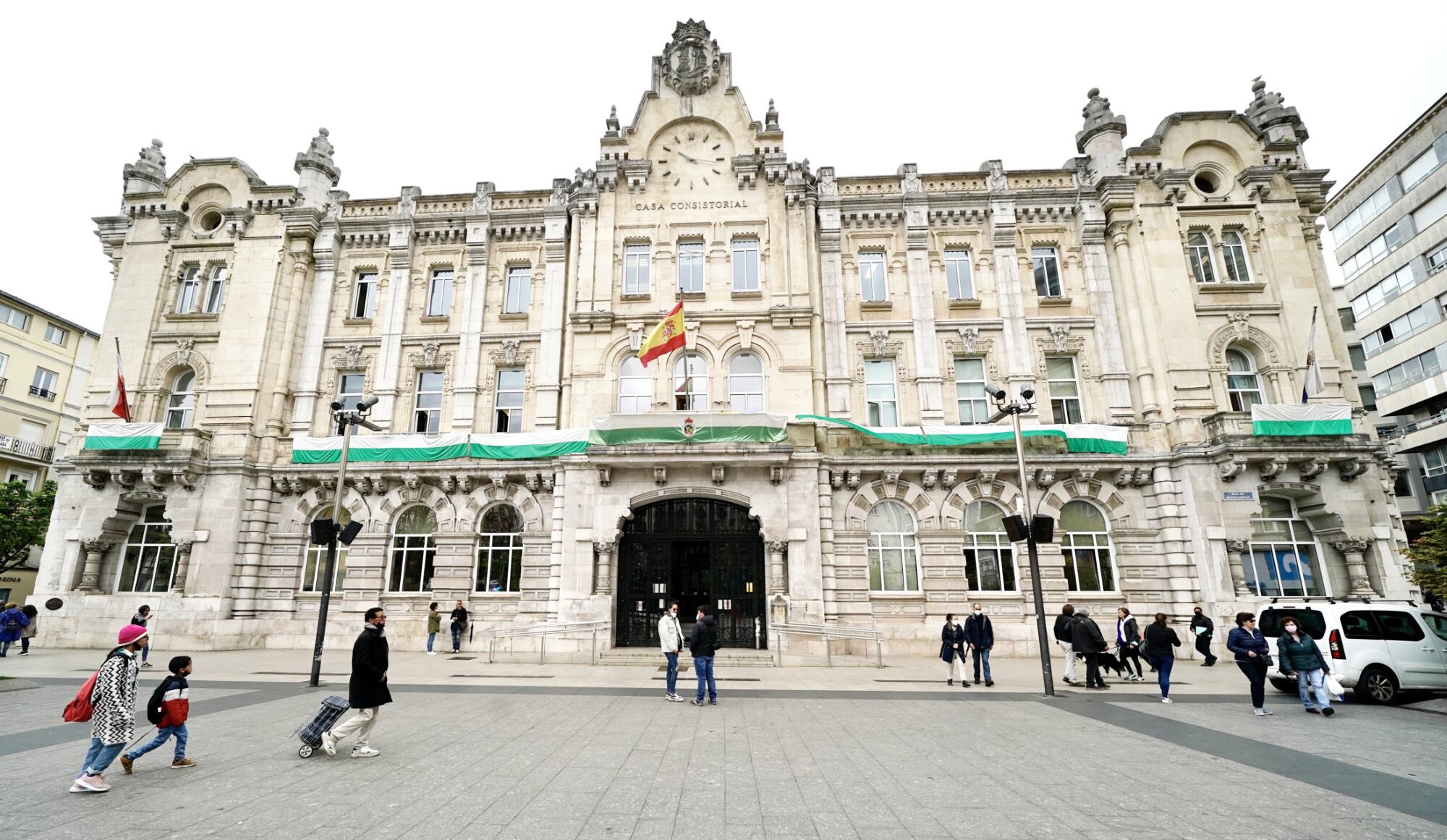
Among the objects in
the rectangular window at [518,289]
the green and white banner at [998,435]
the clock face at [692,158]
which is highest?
the clock face at [692,158]

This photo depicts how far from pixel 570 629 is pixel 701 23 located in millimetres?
24544

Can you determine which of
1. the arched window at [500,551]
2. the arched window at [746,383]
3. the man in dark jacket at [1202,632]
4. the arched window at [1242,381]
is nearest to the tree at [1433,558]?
the arched window at [1242,381]

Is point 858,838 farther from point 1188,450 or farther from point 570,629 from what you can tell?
point 1188,450

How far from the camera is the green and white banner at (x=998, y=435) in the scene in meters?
22.4

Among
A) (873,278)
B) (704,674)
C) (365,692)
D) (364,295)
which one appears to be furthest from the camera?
(364,295)

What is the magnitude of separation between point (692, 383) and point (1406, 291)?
133ft

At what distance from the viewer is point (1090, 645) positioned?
1537cm

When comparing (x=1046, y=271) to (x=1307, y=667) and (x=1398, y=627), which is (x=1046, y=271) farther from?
(x=1307, y=667)

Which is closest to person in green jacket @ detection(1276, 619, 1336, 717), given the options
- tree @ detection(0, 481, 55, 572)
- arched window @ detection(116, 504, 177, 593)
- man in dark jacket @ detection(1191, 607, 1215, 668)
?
man in dark jacket @ detection(1191, 607, 1215, 668)

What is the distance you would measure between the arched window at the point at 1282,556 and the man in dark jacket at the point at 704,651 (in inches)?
759

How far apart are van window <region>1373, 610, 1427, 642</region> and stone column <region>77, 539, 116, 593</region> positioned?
124 ft

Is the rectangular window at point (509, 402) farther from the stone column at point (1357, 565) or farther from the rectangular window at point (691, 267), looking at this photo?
the stone column at point (1357, 565)

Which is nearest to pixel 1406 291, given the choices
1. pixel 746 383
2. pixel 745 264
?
pixel 745 264

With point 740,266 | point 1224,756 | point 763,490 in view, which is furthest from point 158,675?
point 1224,756
